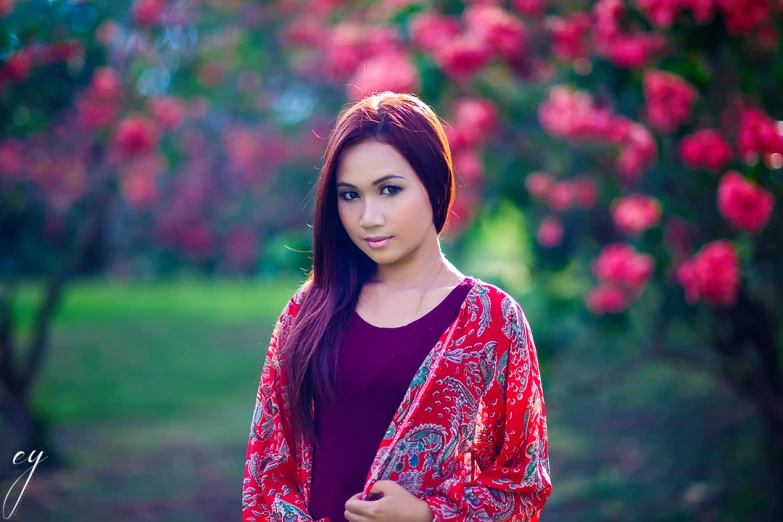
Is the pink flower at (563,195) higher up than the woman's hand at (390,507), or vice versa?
the pink flower at (563,195)

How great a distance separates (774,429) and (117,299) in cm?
788

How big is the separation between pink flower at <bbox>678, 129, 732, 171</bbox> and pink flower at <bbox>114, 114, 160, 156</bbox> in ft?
10.2

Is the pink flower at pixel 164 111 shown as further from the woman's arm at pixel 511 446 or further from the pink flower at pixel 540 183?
the woman's arm at pixel 511 446

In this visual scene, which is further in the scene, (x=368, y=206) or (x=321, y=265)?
(x=321, y=265)

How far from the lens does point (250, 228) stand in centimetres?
948

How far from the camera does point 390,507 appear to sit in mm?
1735

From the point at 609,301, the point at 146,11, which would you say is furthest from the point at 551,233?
the point at 146,11

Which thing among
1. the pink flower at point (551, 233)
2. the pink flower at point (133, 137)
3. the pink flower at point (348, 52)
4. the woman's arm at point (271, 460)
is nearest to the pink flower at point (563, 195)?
the pink flower at point (551, 233)

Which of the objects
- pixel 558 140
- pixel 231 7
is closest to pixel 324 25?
pixel 231 7

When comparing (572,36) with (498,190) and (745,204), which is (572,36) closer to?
(498,190)

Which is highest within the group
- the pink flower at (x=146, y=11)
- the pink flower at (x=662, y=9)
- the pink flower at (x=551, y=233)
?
the pink flower at (x=146, y=11)

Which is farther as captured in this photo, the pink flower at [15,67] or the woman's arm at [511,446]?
the pink flower at [15,67]

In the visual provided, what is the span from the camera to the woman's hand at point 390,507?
1735mm

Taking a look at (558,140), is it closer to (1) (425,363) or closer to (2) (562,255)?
(2) (562,255)
